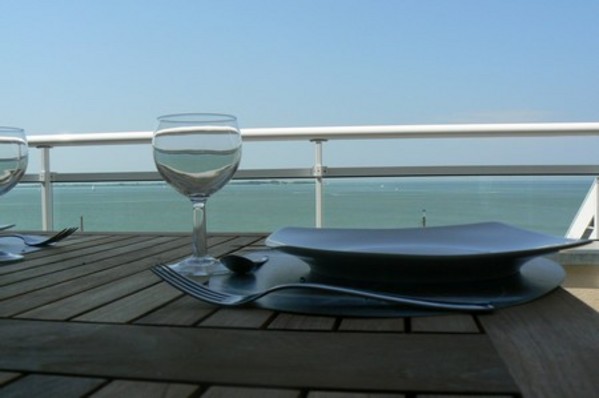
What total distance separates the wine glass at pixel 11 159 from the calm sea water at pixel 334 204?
46cm

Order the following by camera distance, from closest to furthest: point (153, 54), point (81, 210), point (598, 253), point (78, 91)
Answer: point (598, 253) < point (81, 210) < point (78, 91) < point (153, 54)

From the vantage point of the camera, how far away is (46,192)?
2.85 meters

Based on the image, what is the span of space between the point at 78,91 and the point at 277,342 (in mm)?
19762

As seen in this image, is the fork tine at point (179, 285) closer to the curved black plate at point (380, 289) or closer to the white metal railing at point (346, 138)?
the curved black plate at point (380, 289)

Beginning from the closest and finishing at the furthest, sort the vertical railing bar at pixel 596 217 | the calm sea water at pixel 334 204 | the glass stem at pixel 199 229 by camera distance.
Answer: the glass stem at pixel 199 229 → the calm sea water at pixel 334 204 → the vertical railing bar at pixel 596 217

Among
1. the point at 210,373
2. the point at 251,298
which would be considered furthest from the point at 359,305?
the point at 210,373

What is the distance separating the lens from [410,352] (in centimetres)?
44

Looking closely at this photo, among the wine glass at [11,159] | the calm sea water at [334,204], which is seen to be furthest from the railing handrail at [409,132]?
the wine glass at [11,159]

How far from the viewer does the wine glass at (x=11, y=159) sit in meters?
0.97

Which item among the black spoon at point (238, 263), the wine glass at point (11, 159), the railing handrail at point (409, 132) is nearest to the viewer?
the black spoon at point (238, 263)

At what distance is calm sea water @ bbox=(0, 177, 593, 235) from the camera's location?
→ 1864 mm

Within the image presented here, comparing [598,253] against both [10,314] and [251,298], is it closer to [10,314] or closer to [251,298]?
[251,298]

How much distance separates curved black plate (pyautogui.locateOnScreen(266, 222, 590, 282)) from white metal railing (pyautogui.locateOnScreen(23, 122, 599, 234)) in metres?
1.67

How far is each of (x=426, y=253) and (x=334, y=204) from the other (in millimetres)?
1885
